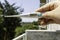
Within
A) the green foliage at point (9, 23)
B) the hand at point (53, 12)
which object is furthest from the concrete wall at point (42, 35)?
the green foliage at point (9, 23)

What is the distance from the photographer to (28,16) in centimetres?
173

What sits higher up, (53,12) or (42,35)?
(53,12)

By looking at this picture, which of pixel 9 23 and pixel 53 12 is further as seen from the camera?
pixel 9 23

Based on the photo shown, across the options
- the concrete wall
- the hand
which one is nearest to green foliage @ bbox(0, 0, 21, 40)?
the concrete wall

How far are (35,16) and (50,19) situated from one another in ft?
0.79

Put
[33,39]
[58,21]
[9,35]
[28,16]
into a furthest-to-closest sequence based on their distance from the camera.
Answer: [9,35]
[33,39]
[58,21]
[28,16]

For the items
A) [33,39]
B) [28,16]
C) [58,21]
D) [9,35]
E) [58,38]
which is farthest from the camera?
[9,35]

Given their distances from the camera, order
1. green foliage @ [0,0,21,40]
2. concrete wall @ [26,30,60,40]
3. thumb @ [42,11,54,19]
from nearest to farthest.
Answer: thumb @ [42,11,54,19], concrete wall @ [26,30,60,40], green foliage @ [0,0,21,40]

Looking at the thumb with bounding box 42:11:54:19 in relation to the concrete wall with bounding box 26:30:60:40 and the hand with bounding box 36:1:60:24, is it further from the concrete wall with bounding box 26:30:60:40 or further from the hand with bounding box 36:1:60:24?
the concrete wall with bounding box 26:30:60:40

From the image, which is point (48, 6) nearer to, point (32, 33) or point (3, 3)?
point (32, 33)

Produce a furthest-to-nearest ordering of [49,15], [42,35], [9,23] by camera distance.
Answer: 1. [9,23]
2. [42,35]
3. [49,15]

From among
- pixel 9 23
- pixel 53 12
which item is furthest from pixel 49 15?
pixel 9 23

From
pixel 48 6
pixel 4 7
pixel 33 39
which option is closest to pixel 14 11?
pixel 4 7

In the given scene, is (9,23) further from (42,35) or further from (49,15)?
(49,15)
